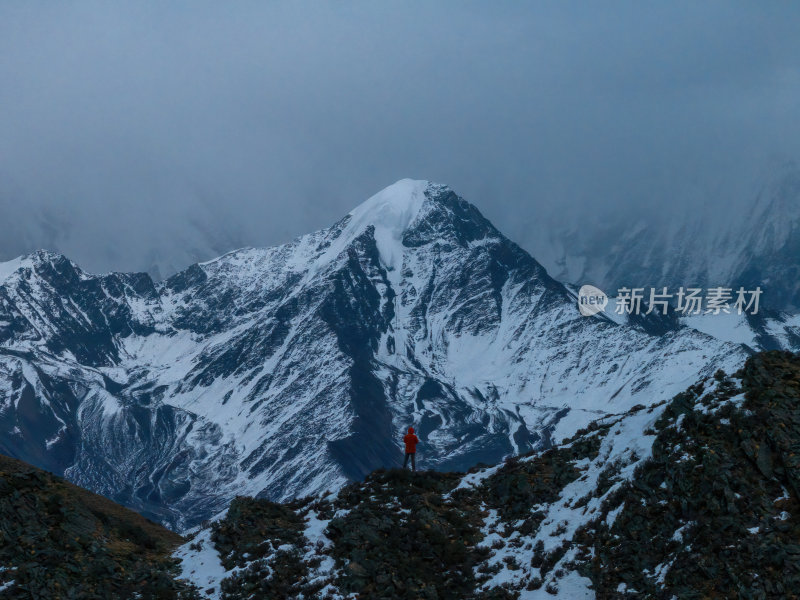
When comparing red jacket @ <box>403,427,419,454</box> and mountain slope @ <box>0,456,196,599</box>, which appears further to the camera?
red jacket @ <box>403,427,419,454</box>

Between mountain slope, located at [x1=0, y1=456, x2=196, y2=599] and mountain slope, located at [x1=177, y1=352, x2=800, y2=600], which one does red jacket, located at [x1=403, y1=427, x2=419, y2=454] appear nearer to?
mountain slope, located at [x1=177, y1=352, x2=800, y2=600]

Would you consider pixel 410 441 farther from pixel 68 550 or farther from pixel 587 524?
pixel 68 550

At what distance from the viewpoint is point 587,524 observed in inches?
1633

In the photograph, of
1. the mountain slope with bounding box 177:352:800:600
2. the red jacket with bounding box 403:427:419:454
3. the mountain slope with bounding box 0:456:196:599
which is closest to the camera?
the mountain slope with bounding box 177:352:800:600

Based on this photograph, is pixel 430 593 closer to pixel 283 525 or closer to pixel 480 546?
pixel 480 546

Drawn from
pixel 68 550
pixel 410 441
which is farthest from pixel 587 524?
pixel 68 550

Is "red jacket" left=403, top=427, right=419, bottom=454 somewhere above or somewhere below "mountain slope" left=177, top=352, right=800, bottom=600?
above

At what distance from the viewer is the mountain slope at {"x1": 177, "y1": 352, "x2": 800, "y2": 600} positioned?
35.8m

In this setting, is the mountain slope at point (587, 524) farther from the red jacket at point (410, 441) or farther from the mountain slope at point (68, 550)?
the mountain slope at point (68, 550)

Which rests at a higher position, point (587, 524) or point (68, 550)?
point (68, 550)

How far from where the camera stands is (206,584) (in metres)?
43.1

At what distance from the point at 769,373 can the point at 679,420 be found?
4.91 m

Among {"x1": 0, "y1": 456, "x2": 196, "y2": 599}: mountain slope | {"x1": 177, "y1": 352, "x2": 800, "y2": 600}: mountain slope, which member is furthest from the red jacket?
{"x1": 0, "y1": 456, "x2": 196, "y2": 599}: mountain slope

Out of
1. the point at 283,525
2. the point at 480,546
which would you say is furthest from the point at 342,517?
the point at 480,546
